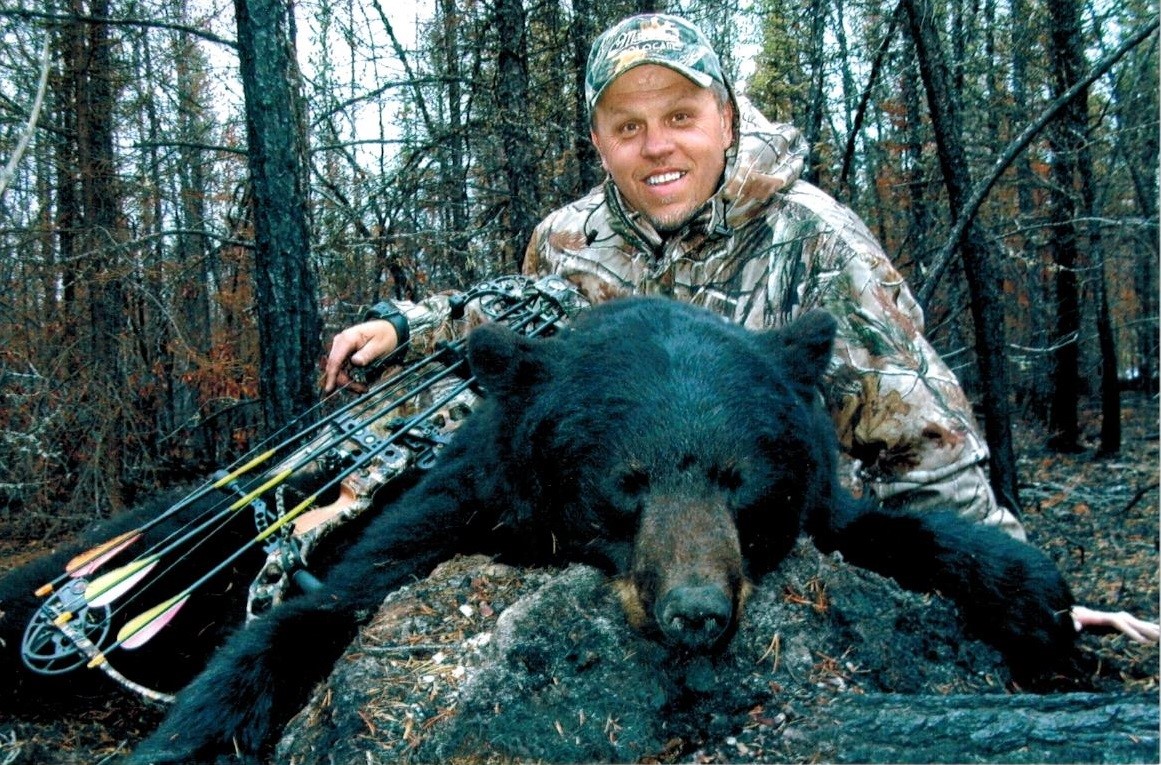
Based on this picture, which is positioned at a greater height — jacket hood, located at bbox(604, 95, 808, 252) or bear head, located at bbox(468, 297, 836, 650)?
jacket hood, located at bbox(604, 95, 808, 252)

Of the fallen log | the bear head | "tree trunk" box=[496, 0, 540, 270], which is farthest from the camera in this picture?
"tree trunk" box=[496, 0, 540, 270]

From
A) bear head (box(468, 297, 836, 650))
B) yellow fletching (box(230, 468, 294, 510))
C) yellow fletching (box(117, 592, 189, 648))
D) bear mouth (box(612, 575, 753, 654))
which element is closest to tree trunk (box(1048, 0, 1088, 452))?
bear head (box(468, 297, 836, 650))

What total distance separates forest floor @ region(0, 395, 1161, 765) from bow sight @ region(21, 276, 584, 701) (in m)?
0.19

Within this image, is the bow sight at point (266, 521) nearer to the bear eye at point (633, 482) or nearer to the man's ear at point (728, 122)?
the man's ear at point (728, 122)

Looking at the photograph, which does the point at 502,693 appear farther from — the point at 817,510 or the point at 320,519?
the point at 320,519

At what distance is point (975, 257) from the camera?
17.5ft

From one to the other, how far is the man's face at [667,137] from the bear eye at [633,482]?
71.8 inches

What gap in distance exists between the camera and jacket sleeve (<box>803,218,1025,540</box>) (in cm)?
310

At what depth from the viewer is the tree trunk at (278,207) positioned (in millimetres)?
4312

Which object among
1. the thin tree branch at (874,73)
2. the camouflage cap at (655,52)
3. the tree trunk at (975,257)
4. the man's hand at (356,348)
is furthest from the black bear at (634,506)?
the thin tree branch at (874,73)

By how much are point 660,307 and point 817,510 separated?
2.42ft

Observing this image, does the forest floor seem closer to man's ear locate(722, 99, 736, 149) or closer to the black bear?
the black bear

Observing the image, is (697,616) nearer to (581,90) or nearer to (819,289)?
(819,289)

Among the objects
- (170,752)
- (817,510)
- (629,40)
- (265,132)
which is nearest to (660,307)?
(817,510)
